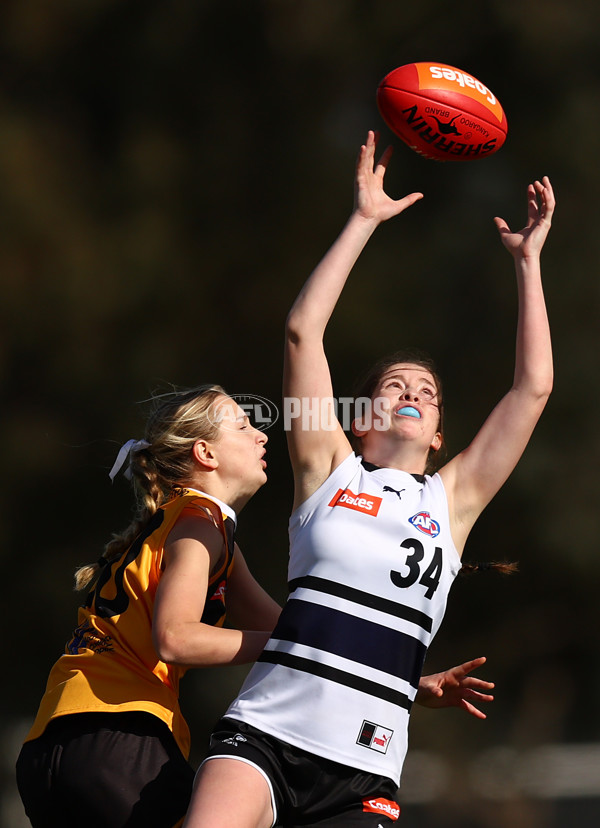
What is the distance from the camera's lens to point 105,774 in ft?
7.84

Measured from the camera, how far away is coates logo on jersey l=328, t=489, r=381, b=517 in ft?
8.57

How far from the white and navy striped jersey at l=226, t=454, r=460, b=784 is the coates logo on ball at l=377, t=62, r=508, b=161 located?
1128mm

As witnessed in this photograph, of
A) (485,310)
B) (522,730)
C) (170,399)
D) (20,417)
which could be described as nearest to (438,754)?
(522,730)

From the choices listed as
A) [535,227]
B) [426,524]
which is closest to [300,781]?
[426,524]

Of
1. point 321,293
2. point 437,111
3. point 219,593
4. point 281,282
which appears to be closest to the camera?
point 321,293

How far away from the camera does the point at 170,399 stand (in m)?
3.12

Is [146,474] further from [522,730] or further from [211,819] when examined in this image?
[522,730]

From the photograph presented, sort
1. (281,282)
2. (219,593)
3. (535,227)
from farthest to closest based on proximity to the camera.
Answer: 1. (281,282)
2. (535,227)
3. (219,593)

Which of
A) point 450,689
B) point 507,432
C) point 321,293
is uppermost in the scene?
point 321,293

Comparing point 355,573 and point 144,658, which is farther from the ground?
point 355,573

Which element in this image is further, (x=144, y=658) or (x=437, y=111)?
(x=437, y=111)

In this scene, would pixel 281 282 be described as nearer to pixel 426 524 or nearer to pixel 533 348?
pixel 533 348

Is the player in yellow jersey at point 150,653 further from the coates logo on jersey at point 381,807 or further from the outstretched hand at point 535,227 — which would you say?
the outstretched hand at point 535,227

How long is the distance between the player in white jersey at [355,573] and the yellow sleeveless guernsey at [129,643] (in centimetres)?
22
